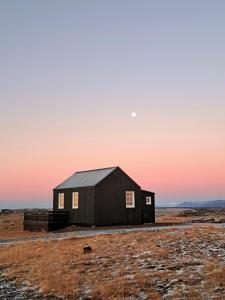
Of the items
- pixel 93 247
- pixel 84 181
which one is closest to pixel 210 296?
pixel 93 247

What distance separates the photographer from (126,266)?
1808 cm

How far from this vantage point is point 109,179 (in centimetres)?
4219

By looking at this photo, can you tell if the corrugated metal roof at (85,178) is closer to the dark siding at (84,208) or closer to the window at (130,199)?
the dark siding at (84,208)

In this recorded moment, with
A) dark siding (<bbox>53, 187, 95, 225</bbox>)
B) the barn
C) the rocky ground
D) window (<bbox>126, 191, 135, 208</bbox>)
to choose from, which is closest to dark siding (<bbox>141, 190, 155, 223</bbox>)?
the barn

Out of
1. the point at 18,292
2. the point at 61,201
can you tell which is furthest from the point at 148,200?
the point at 18,292

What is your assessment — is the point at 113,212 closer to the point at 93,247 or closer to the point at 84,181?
the point at 84,181

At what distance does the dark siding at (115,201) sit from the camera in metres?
41.2

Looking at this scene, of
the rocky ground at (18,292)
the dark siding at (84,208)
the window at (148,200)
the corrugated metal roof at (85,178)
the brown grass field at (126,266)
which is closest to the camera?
the brown grass field at (126,266)

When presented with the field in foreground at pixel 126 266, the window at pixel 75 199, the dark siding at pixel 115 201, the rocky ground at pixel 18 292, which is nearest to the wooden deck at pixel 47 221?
the window at pixel 75 199

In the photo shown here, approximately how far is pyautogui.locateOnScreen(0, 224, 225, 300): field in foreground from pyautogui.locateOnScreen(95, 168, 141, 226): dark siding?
14229 mm

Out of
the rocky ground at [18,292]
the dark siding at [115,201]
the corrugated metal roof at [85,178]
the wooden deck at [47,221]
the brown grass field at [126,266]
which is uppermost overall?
the corrugated metal roof at [85,178]

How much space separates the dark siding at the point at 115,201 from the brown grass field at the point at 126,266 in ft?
46.8

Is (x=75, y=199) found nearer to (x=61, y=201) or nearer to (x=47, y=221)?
(x=61, y=201)

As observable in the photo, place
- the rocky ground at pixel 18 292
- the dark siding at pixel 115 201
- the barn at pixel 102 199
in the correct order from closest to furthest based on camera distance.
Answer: the rocky ground at pixel 18 292, the barn at pixel 102 199, the dark siding at pixel 115 201
